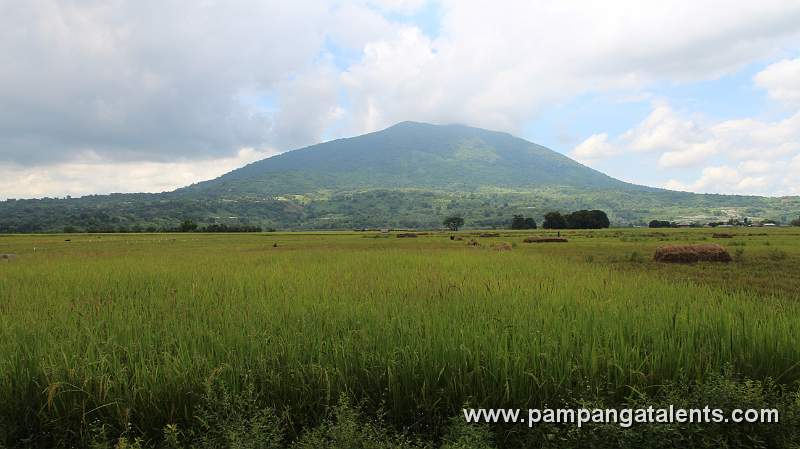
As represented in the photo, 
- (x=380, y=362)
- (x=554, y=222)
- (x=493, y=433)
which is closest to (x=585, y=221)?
(x=554, y=222)

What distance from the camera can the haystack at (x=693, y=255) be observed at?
1730 centimetres

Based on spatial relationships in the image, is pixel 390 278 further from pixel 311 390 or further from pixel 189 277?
pixel 311 390

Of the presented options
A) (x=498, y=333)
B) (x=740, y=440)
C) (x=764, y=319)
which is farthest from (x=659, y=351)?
(x=764, y=319)

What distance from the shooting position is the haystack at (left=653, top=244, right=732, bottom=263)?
1730 centimetres

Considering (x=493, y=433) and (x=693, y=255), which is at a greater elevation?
(x=493, y=433)

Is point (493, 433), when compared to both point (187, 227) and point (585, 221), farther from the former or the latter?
point (187, 227)

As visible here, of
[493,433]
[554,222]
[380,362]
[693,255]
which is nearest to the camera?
[493,433]

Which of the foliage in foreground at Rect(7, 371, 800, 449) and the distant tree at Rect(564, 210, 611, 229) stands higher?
the foliage in foreground at Rect(7, 371, 800, 449)

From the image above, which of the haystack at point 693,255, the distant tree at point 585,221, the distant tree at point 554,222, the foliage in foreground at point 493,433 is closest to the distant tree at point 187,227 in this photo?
the distant tree at point 554,222

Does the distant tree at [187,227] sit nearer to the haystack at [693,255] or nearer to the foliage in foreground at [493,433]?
the haystack at [693,255]

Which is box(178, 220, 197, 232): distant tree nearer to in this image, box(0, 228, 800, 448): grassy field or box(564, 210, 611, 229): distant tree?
box(564, 210, 611, 229): distant tree

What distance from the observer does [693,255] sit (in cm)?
1734

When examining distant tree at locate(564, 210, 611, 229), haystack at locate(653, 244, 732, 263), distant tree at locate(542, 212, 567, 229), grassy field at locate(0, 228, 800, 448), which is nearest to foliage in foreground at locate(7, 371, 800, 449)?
grassy field at locate(0, 228, 800, 448)

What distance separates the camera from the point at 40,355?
4789 millimetres
